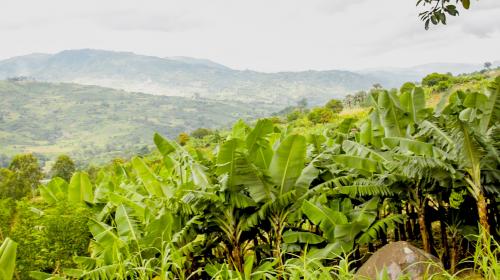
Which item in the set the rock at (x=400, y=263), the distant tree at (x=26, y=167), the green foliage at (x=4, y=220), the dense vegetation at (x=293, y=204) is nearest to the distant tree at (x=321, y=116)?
the distant tree at (x=26, y=167)

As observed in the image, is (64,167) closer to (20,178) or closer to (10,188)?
(20,178)

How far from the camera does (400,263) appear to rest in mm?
4203

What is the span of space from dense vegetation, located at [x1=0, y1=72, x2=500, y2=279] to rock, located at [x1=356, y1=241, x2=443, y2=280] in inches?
15.4

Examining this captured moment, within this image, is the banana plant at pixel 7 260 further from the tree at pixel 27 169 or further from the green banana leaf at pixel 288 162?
the tree at pixel 27 169

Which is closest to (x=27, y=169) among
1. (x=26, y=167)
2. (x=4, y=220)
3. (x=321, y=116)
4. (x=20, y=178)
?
(x=26, y=167)

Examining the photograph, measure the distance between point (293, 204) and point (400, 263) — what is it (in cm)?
155

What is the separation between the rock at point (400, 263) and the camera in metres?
4.12

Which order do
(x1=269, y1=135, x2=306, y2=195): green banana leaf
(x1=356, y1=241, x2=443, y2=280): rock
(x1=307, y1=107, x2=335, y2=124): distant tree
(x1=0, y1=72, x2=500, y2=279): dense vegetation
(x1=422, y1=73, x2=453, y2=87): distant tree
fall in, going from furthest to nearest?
(x1=422, y1=73, x2=453, y2=87): distant tree → (x1=307, y1=107, x2=335, y2=124): distant tree → (x1=269, y1=135, x2=306, y2=195): green banana leaf → (x1=0, y1=72, x2=500, y2=279): dense vegetation → (x1=356, y1=241, x2=443, y2=280): rock

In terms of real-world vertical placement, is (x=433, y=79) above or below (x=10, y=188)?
above

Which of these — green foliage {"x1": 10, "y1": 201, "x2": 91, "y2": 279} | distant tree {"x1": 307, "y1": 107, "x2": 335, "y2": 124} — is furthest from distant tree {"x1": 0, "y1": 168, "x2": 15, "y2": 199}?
green foliage {"x1": 10, "y1": 201, "x2": 91, "y2": 279}

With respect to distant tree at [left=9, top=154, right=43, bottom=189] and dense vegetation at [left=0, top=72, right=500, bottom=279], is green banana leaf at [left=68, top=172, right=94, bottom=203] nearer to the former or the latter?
dense vegetation at [left=0, top=72, right=500, bottom=279]

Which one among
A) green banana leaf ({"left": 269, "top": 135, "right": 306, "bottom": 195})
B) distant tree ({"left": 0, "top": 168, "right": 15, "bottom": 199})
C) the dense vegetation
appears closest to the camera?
the dense vegetation

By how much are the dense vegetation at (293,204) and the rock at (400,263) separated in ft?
1.28

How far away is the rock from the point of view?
4125 mm
